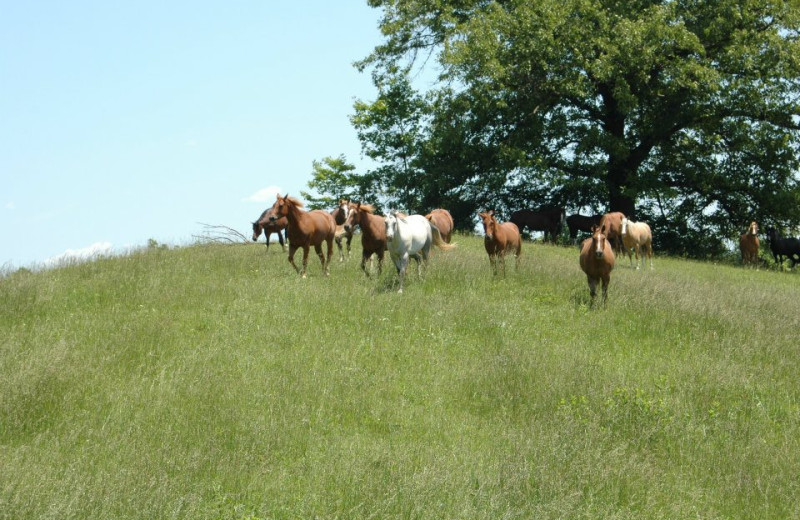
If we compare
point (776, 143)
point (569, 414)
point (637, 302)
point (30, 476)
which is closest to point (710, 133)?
point (776, 143)

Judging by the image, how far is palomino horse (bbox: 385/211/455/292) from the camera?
17.4 m

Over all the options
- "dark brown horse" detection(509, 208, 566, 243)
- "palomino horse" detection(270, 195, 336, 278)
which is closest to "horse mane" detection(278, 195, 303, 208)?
"palomino horse" detection(270, 195, 336, 278)

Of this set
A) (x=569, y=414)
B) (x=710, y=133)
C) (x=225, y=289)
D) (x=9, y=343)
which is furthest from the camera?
(x=710, y=133)

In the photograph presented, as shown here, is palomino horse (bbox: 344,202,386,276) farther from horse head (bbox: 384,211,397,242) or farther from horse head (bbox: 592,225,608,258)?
horse head (bbox: 592,225,608,258)

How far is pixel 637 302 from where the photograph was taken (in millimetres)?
16500

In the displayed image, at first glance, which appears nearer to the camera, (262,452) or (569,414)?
(262,452)

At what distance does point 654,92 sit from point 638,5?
3.87 m

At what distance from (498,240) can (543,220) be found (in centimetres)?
1891

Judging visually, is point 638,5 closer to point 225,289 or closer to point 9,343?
point 225,289

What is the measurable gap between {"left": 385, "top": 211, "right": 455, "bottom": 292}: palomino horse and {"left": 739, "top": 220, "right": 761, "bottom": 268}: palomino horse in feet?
61.8

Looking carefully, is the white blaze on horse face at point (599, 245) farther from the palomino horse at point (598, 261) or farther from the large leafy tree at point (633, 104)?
the large leafy tree at point (633, 104)

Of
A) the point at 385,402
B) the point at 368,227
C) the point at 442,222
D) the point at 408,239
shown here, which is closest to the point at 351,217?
the point at 368,227

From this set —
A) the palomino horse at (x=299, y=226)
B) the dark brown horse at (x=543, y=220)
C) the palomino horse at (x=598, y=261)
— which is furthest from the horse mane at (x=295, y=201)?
the dark brown horse at (x=543, y=220)

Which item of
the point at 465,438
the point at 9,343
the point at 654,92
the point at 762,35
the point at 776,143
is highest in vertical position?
the point at 762,35
